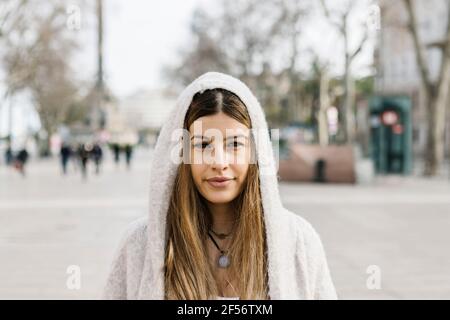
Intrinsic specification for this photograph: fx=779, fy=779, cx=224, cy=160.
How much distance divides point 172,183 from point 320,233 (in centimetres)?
1021

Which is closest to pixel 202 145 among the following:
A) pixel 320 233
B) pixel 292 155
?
pixel 320 233

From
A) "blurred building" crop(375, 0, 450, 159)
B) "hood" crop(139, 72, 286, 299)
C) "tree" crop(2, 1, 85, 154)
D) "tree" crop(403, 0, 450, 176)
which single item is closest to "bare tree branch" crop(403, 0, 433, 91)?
"tree" crop(403, 0, 450, 176)

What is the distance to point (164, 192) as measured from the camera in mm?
2041

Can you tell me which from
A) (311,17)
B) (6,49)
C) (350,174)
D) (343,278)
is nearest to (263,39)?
(311,17)

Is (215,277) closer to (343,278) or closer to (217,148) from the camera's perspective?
(217,148)

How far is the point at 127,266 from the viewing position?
2.05m

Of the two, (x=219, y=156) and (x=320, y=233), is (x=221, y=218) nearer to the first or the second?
(x=219, y=156)

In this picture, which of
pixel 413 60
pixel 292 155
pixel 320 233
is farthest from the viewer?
pixel 413 60

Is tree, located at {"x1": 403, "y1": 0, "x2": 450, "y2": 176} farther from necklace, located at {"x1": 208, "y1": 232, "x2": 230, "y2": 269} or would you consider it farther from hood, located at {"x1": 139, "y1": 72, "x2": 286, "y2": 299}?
necklace, located at {"x1": 208, "y1": 232, "x2": 230, "y2": 269}

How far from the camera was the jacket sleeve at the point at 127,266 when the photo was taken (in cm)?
203

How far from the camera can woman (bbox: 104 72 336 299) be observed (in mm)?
1980

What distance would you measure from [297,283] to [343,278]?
6.05m

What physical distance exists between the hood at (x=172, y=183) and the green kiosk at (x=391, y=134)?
2838cm

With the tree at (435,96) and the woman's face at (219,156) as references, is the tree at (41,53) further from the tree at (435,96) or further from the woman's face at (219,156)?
the woman's face at (219,156)
